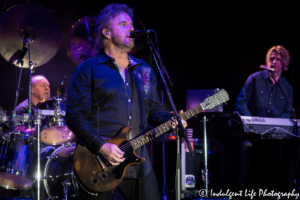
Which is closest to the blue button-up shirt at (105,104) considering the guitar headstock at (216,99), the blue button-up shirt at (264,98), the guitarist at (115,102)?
the guitarist at (115,102)

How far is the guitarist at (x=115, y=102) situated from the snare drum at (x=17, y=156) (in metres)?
2.28

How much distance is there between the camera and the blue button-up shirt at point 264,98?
18.3ft

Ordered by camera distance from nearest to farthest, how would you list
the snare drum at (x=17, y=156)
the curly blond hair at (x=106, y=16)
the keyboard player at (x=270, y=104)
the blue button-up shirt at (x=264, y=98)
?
the curly blond hair at (x=106, y=16) → the snare drum at (x=17, y=156) → the keyboard player at (x=270, y=104) → the blue button-up shirt at (x=264, y=98)

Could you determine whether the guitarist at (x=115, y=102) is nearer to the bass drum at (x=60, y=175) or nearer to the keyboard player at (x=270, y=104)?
the bass drum at (x=60, y=175)

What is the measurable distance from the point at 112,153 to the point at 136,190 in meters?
0.37

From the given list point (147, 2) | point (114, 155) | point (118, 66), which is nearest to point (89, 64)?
point (118, 66)

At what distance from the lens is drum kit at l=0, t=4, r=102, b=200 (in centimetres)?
453

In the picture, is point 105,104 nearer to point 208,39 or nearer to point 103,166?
point 103,166

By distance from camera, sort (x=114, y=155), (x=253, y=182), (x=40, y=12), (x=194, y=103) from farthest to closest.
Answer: (x=253, y=182), (x=194, y=103), (x=40, y=12), (x=114, y=155)

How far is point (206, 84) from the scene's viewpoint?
6949mm

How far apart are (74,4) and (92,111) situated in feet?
16.3

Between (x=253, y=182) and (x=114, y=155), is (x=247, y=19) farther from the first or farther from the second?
(x=114, y=155)

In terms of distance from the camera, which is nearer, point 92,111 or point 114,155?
point 114,155

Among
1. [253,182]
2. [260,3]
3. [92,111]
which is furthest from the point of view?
[260,3]
